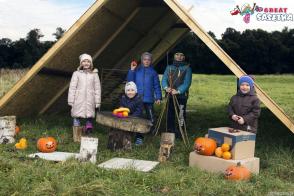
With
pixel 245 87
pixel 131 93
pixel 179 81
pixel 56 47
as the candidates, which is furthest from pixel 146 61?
pixel 245 87

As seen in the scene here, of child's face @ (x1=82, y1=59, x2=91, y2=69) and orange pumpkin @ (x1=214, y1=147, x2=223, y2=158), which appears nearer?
orange pumpkin @ (x1=214, y1=147, x2=223, y2=158)

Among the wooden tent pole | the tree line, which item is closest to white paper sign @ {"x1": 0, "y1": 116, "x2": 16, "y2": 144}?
the wooden tent pole

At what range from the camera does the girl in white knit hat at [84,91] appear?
748 cm

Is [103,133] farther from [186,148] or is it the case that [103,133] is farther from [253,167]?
[253,167]

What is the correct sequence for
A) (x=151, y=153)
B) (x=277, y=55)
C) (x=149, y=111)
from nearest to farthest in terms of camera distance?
(x=151, y=153) < (x=149, y=111) < (x=277, y=55)

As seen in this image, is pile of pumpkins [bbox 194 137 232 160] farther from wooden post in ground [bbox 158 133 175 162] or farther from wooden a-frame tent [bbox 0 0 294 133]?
wooden a-frame tent [bbox 0 0 294 133]

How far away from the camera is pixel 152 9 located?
944cm

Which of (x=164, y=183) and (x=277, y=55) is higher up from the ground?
(x=277, y=55)

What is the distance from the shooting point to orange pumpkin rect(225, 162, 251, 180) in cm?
504

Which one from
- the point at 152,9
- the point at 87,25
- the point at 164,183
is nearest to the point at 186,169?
the point at 164,183

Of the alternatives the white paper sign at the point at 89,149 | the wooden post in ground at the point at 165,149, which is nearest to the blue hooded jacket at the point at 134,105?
the wooden post in ground at the point at 165,149

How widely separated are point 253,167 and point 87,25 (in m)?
3.70

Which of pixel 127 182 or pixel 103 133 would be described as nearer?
pixel 127 182

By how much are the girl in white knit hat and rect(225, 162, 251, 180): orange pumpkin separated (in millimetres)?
3070
